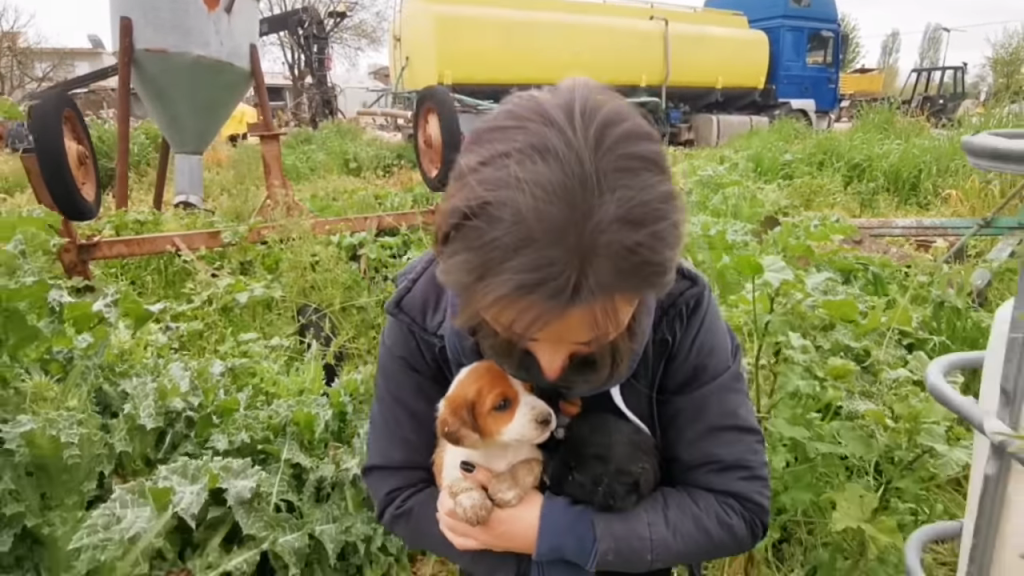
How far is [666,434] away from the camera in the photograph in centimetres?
104

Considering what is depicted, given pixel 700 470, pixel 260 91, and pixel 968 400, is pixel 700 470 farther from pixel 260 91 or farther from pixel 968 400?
pixel 260 91

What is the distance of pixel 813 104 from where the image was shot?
1442cm

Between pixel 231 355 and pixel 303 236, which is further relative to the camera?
pixel 303 236

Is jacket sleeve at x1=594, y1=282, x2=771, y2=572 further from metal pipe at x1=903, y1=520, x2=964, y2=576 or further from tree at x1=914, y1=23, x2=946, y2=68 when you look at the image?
tree at x1=914, y1=23, x2=946, y2=68

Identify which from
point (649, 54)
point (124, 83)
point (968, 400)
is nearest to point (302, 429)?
point (968, 400)

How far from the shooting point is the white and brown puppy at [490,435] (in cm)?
94

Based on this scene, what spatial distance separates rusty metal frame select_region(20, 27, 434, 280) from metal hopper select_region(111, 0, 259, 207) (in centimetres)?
10

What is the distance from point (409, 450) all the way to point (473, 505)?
168mm

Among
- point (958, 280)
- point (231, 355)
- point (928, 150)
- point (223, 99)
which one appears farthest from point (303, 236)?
point (928, 150)

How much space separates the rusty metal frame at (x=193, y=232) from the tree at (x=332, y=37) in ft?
45.2

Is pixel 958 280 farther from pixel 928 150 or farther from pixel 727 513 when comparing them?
pixel 928 150

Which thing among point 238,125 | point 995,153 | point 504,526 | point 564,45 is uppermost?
point 564,45

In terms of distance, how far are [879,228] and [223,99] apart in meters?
3.91

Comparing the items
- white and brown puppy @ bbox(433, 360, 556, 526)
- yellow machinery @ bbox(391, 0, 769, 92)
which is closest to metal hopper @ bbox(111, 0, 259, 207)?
white and brown puppy @ bbox(433, 360, 556, 526)
